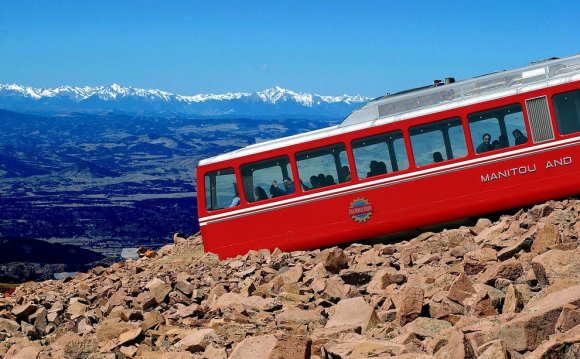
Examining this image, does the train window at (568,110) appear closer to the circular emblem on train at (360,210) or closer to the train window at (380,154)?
the train window at (380,154)

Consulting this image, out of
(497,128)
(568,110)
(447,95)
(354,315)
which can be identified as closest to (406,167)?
(447,95)

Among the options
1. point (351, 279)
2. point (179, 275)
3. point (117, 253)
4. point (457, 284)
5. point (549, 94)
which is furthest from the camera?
point (117, 253)

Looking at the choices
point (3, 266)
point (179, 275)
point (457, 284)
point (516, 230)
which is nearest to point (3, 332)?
point (179, 275)

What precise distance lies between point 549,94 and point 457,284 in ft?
35.3

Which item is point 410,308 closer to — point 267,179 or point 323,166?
point 323,166

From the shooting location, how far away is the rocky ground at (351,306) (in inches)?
308

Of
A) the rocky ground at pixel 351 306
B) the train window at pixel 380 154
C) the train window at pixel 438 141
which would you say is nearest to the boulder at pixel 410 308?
the rocky ground at pixel 351 306

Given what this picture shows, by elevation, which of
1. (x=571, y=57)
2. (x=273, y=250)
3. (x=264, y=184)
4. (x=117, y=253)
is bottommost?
(x=117, y=253)

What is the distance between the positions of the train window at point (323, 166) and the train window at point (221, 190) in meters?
1.96

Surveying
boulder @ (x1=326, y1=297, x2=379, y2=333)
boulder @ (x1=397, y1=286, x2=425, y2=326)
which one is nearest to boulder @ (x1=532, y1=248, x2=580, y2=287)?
boulder @ (x1=397, y1=286, x2=425, y2=326)

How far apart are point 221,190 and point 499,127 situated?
7582mm

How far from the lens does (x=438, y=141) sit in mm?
20812

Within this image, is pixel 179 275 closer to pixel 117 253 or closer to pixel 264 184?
pixel 264 184

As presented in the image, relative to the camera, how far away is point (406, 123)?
68.7 feet
